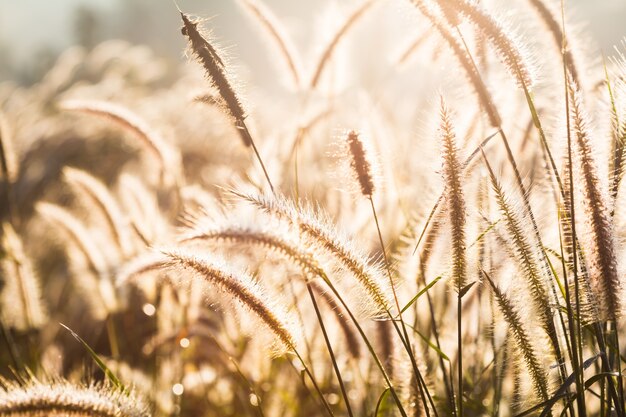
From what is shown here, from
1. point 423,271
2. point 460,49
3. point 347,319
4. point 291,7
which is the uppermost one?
point 291,7

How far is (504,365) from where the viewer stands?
1.78m

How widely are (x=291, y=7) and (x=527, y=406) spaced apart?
6713 cm

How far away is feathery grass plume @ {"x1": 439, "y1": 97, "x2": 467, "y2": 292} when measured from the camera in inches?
51.9

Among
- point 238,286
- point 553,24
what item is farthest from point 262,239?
point 553,24

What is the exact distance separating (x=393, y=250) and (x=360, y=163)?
1.60 m

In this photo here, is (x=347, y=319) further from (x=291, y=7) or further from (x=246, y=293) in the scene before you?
(x=291, y=7)

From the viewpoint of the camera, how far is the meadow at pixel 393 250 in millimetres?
1329

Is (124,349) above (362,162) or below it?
below

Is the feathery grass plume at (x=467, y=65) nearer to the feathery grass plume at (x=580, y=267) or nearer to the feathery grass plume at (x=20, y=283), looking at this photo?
the feathery grass plume at (x=580, y=267)

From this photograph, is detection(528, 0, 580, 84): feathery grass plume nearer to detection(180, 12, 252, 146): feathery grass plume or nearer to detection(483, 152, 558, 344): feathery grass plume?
detection(483, 152, 558, 344): feathery grass plume

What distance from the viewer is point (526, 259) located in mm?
1394

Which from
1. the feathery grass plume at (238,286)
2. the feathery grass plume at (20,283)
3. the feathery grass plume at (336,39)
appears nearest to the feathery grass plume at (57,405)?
the feathery grass plume at (238,286)

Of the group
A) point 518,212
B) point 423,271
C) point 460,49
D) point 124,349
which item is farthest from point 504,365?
point 124,349

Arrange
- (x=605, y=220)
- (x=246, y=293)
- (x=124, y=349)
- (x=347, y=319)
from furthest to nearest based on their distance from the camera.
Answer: (x=124, y=349) < (x=347, y=319) < (x=246, y=293) < (x=605, y=220)
